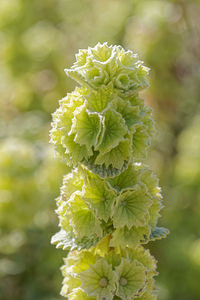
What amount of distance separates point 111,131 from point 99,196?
17 cm

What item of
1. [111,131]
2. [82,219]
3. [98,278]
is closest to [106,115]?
[111,131]

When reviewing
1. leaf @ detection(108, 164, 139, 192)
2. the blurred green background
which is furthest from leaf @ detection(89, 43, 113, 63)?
the blurred green background

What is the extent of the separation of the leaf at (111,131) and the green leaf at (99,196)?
0.31ft

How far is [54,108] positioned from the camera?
145 inches

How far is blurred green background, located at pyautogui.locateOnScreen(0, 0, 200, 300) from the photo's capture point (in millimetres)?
2643

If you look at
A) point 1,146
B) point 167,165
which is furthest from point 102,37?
point 1,146

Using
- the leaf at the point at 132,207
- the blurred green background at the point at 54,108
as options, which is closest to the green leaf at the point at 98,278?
the leaf at the point at 132,207

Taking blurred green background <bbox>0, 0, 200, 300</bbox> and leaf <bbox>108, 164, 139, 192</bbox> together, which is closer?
leaf <bbox>108, 164, 139, 192</bbox>

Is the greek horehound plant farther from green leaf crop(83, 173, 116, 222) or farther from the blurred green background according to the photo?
the blurred green background

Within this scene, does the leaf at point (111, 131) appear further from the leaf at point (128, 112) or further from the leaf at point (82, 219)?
the leaf at point (82, 219)

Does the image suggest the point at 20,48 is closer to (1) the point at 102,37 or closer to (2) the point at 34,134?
(1) the point at 102,37

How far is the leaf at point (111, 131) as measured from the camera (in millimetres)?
1060

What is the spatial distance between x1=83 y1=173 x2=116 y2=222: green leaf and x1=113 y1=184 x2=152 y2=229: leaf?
2 centimetres

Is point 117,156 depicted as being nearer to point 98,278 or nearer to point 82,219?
point 82,219
